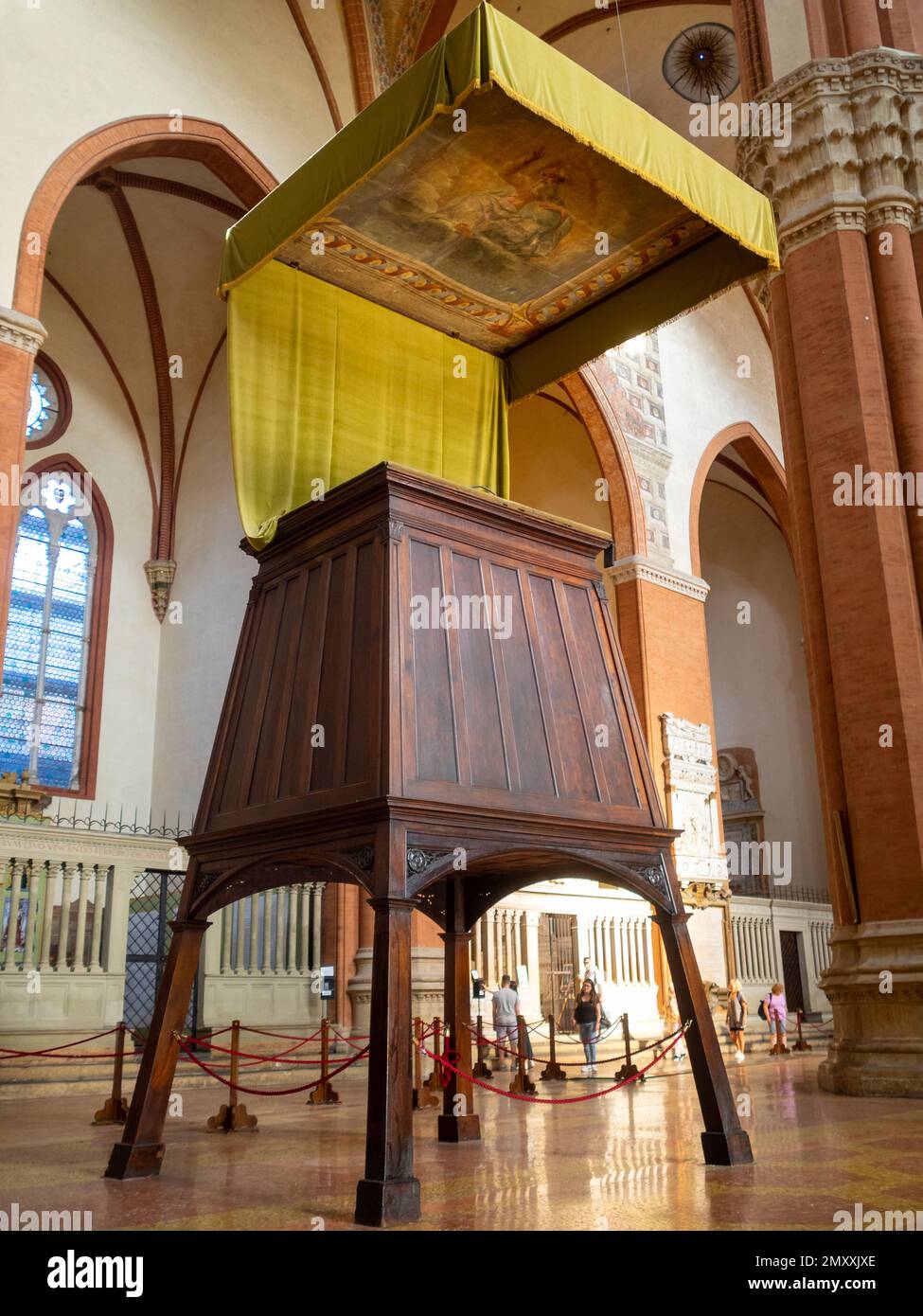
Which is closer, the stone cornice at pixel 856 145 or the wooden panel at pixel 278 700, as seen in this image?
the wooden panel at pixel 278 700

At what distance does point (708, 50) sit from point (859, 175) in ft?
31.0

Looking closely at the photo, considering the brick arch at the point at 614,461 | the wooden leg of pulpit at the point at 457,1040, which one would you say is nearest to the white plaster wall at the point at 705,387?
the brick arch at the point at 614,461

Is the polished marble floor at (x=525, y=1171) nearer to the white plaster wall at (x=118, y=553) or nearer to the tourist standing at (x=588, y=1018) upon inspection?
the tourist standing at (x=588, y=1018)

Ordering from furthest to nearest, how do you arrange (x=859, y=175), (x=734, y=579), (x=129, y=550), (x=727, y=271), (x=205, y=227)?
(x=734, y=579) < (x=129, y=550) < (x=205, y=227) < (x=859, y=175) < (x=727, y=271)

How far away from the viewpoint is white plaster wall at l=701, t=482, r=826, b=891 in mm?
22812

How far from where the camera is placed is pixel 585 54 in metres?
16.3

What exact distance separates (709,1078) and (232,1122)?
3122 mm

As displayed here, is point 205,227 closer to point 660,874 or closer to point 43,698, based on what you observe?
point 43,698

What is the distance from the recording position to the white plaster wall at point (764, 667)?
74.8 feet

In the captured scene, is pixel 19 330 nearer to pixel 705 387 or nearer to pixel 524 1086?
pixel 524 1086

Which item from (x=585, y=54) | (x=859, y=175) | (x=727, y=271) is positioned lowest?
(x=727, y=271)

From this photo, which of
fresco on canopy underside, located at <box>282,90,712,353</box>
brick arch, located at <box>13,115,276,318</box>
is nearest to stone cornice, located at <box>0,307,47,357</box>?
brick arch, located at <box>13,115,276,318</box>

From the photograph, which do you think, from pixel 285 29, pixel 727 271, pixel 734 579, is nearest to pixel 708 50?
pixel 285 29

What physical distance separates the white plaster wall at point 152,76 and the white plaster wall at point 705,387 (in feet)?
21.4
